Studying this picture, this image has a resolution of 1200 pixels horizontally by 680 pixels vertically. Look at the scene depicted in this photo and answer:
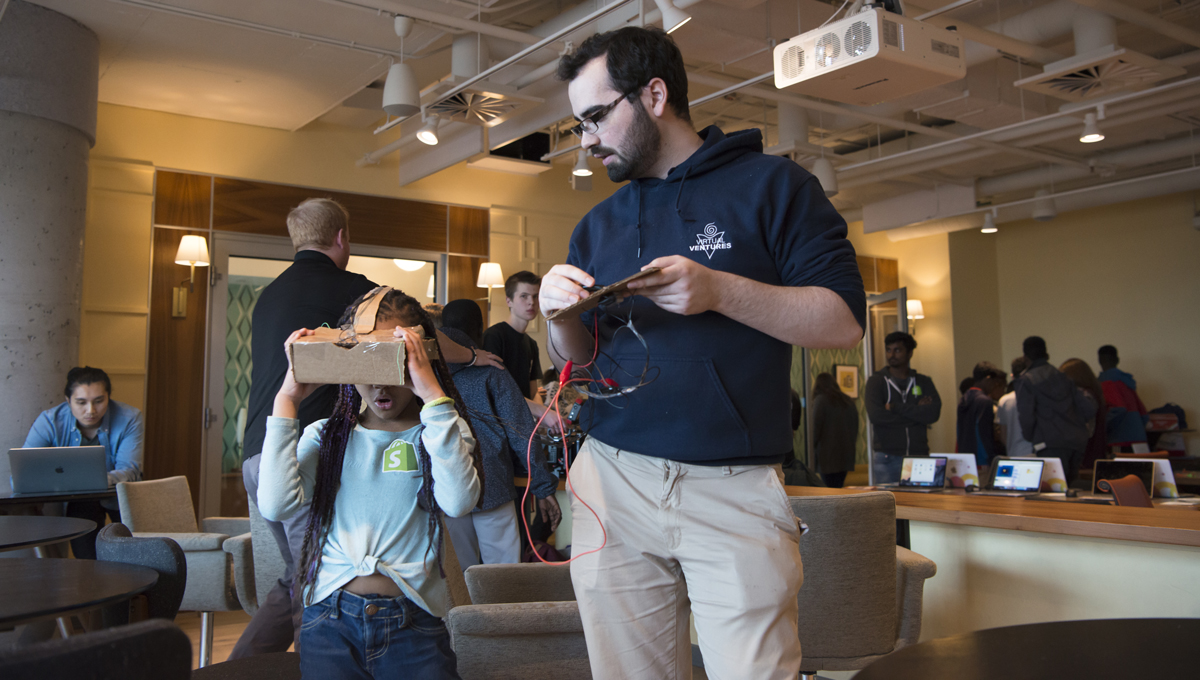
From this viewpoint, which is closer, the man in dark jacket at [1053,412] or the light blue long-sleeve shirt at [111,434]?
the light blue long-sleeve shirt at [111,434]

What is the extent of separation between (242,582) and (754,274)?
2793 millimetres

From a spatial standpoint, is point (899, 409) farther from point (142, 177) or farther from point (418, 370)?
point (142, 177)

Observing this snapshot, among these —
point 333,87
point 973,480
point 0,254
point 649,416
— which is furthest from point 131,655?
point 333,87

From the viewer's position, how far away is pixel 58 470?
4.32 metres

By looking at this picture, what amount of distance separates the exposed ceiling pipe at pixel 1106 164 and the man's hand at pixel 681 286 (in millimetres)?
8921

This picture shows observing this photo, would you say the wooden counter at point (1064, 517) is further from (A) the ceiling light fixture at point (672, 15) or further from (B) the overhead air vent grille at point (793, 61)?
(A) the ceiling light fixture at point (672, 15)

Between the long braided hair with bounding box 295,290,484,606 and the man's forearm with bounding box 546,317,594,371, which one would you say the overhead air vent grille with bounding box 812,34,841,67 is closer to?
the long braided hair with bounding box 295,290,484,606

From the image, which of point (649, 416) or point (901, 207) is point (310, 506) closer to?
point (649, 416)

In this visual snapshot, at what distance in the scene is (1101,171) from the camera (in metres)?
8.80

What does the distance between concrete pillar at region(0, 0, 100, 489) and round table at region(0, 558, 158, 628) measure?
3229 mm

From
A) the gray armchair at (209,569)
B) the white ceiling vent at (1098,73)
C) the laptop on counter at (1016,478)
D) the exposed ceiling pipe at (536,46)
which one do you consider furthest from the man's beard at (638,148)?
the white ceiling vent at (1098,73)

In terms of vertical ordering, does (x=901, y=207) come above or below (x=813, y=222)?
above

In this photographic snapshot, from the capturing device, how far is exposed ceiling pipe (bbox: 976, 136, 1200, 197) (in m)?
8.30

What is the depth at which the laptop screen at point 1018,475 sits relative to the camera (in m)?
4.56
